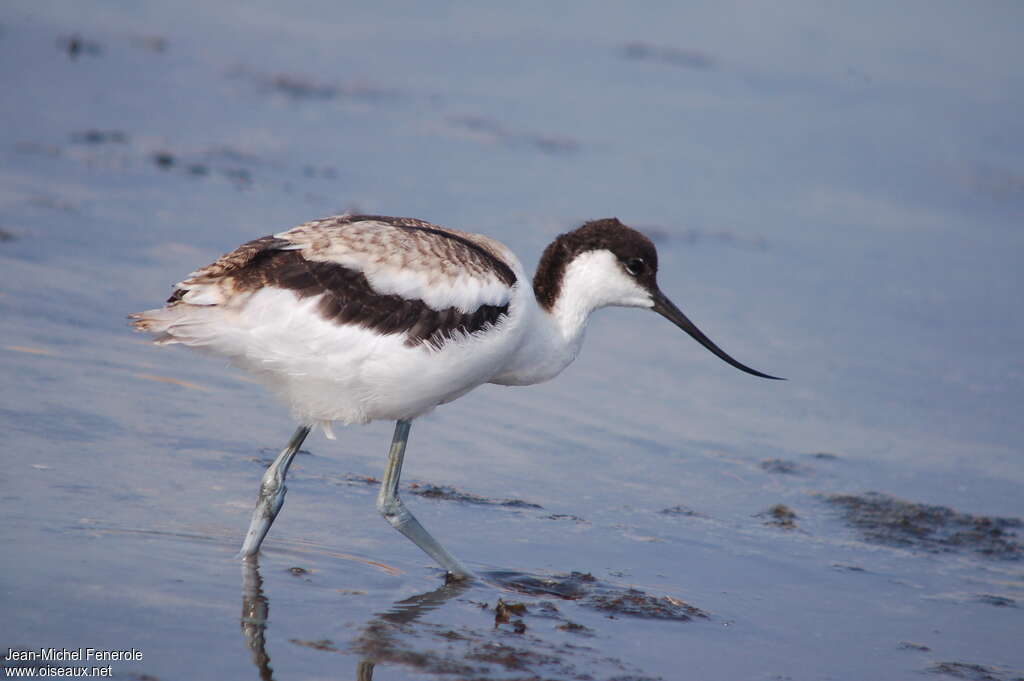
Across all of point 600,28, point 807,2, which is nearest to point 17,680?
point 600,28

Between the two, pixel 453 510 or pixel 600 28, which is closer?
pixel 453 510

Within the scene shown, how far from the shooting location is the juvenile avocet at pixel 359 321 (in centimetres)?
480

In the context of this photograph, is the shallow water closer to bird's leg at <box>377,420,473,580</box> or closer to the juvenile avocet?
bird's leg at <box>377,420,473,580</box>

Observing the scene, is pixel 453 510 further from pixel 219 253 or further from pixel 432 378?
pixel 219 253

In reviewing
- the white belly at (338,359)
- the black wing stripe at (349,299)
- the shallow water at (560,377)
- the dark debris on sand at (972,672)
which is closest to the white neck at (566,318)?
the white belly at (338,359)

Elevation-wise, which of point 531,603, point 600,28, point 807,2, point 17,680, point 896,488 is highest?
point 807,2

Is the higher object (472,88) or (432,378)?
(472,88)

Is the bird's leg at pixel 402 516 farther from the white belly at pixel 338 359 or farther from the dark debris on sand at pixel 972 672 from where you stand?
the dark debris on sand at pixel 972 672

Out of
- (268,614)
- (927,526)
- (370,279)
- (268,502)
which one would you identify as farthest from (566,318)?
(927,526)

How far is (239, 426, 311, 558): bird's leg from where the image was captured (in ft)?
16.7

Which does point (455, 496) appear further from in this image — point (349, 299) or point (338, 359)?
point (349, 299)

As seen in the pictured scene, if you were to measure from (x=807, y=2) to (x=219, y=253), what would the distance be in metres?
9.73

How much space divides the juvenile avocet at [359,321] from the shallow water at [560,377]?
619mm

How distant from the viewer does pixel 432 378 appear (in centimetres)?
496
